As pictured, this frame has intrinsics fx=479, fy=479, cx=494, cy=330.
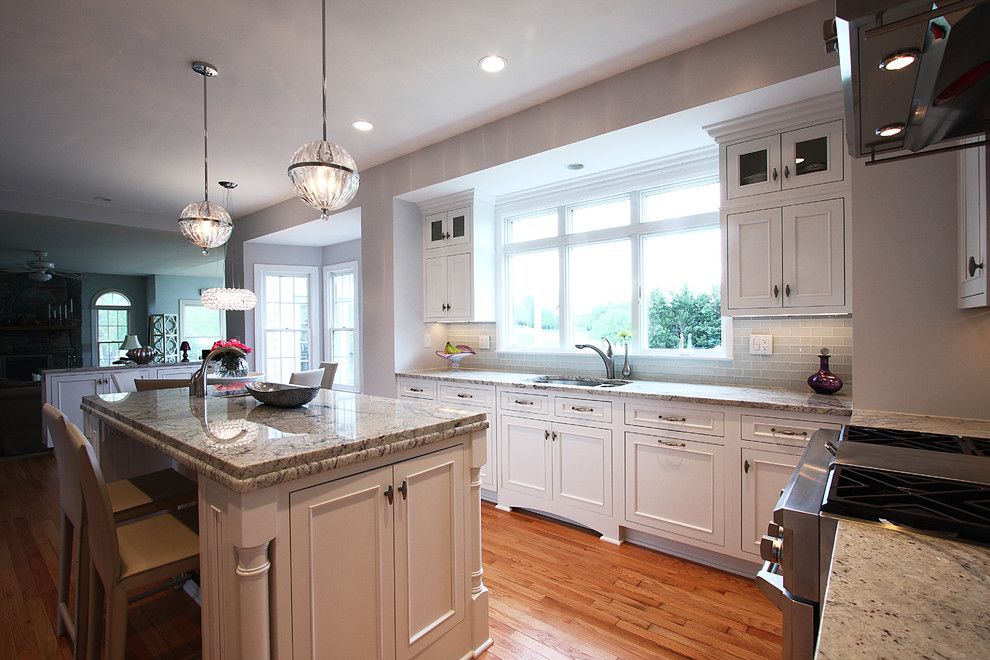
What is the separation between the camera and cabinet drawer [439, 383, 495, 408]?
3549mm

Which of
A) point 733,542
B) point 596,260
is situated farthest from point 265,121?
point 733,542

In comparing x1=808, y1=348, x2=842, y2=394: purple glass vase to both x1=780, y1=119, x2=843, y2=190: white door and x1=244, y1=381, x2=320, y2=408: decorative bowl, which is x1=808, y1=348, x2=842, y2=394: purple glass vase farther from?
x1=244, y1=381, x2=320, y2=408: decorative bowl

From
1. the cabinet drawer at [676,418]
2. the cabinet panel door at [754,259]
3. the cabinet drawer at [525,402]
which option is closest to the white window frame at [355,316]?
the cabinet drawer at [525,402]

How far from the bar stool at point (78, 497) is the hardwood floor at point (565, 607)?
0.22 m

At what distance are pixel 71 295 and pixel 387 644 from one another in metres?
13.2

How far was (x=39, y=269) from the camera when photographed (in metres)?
8.17

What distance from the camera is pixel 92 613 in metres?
1.61

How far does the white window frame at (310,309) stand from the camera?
6172mm

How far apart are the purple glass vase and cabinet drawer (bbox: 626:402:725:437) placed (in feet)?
1.74

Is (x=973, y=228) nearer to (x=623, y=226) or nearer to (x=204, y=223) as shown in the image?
(x=623, y=226)

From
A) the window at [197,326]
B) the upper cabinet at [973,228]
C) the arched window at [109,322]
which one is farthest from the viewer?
the window at [197,326]

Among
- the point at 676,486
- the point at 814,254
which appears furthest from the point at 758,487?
the point at 814,254

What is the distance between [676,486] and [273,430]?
7.06ft

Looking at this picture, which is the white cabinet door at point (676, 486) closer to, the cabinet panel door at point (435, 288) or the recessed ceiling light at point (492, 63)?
the cabinet panel door at point (435, 288)
